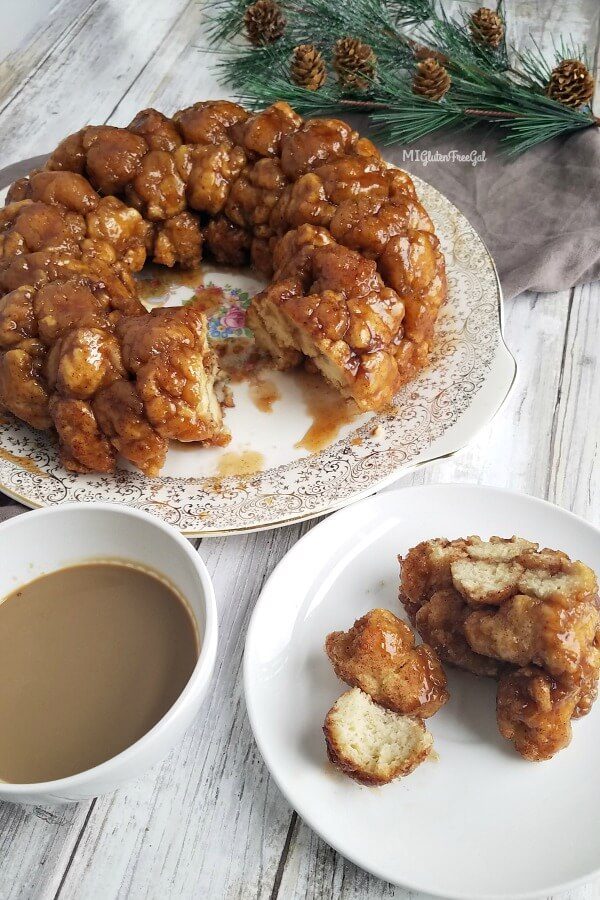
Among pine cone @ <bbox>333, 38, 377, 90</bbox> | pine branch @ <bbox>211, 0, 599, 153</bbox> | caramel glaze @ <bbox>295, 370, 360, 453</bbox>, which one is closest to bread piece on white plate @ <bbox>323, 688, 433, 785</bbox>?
caramel glaze @ <bbox>295, 370, 360, 453</bbox>

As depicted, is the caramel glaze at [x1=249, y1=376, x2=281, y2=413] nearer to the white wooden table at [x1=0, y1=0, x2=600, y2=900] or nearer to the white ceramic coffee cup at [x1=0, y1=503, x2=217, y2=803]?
the white wooden table at [x1=0, y1=0, x2=600, y2=900]

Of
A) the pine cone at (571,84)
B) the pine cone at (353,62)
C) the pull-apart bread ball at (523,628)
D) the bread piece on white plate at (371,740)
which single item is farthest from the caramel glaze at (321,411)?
the pine cone at (571,84)

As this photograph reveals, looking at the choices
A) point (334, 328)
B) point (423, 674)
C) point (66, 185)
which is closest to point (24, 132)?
point (66, 185)

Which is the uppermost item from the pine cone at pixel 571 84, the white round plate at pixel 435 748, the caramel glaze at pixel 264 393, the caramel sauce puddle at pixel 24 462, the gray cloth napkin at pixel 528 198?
the caramel sauce puddle at pixel 24 462

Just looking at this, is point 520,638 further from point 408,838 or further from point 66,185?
point 66,185

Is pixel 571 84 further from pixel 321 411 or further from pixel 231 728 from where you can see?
pixel 231 728

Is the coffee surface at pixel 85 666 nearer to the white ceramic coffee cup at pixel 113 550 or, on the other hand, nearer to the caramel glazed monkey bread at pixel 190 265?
the white ceramic coffee cup at pixel 113 550
